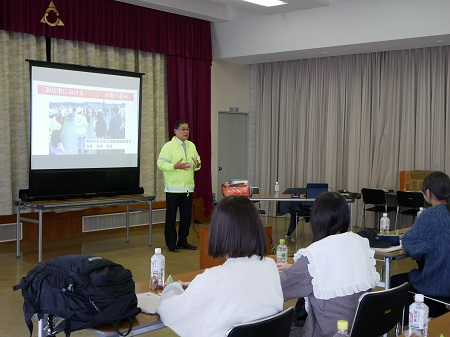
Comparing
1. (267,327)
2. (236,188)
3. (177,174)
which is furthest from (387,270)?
(177,174)

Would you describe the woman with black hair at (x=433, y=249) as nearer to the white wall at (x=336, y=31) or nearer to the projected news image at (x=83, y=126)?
the white wall at (x=336, y=31)

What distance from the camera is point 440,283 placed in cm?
361

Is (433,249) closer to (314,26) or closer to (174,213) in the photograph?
(174,213)

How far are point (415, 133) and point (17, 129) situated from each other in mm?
5926

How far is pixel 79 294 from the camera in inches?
92.4

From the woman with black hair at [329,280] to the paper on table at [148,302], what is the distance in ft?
2.03

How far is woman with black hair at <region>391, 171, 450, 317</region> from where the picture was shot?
3.55 metres

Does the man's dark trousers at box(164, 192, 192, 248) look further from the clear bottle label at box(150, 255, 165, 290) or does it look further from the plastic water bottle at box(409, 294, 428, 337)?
the plastic water bottle at box(409, 294, 428, 337)

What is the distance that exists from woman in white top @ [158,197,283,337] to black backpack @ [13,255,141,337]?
188 millimetres

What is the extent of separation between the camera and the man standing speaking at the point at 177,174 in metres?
7.23

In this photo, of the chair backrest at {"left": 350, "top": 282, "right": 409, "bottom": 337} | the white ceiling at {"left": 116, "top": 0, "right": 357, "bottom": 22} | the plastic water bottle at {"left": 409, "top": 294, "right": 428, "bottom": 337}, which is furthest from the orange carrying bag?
the plastic water bottle at {"left": 409, "top": 294, "right": 428, "bottom": 337}

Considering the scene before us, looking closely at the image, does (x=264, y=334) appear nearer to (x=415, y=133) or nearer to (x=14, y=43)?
(x=14, y=43)

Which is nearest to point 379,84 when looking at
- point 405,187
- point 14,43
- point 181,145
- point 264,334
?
point 405,187

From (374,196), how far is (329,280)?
20.0 ft
